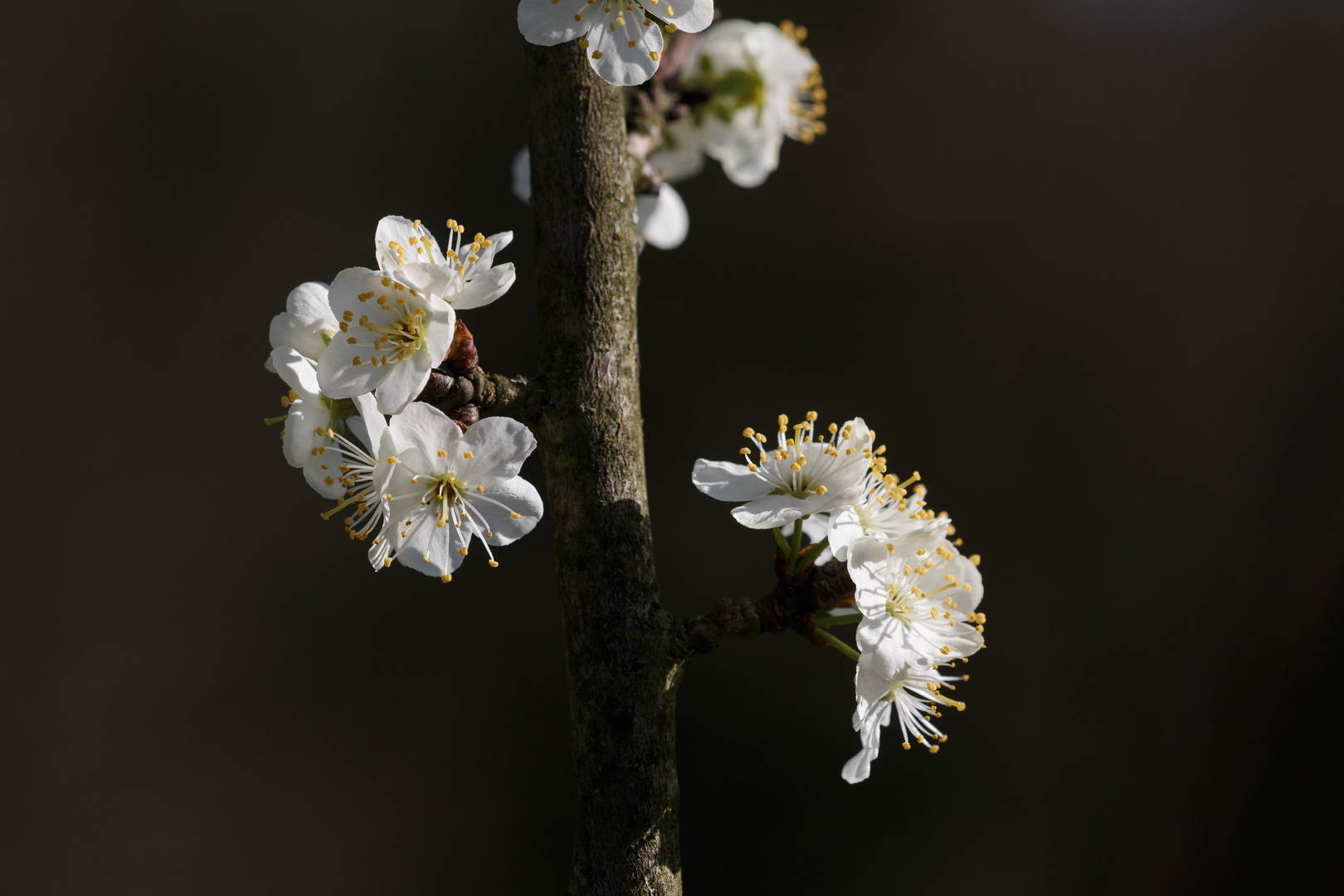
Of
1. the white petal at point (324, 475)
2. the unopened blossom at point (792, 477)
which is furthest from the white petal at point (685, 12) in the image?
the white petal at point (324, 475)

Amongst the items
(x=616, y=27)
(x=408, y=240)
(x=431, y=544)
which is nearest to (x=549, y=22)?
(x=616, y=27)

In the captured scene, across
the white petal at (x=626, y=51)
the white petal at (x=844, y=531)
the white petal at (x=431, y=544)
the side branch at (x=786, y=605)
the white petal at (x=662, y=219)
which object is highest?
the white petal at (x=662, y=219)

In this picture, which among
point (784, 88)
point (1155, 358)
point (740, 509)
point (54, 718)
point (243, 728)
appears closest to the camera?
point (740, 509)

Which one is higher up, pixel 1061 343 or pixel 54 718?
pixel 1061 343

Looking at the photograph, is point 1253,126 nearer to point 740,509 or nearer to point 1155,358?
point 1155,358

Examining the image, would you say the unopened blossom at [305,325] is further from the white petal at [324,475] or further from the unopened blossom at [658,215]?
the unopened blossom at [658,215]

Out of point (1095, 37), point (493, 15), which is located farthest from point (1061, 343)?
point (493, 15)

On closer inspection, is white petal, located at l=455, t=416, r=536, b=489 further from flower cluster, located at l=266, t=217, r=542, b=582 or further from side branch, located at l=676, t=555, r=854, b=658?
side branch, located at l=676, t=555, r=854, b=658
